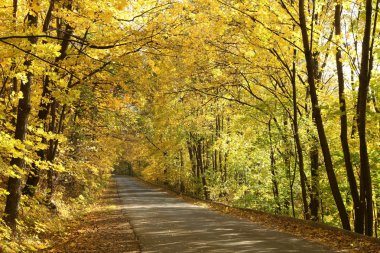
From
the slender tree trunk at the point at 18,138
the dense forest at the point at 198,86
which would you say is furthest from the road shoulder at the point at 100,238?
the slender tree trunk at the point at 18,138

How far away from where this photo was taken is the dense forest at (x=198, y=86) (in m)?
9.01

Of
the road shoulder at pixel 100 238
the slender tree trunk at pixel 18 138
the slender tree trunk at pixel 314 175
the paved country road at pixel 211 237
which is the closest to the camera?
the paved country road at pixel 211 237

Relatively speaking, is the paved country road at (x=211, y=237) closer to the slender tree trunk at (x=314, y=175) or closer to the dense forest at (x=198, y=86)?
the dense forest at (x=198, y=86)

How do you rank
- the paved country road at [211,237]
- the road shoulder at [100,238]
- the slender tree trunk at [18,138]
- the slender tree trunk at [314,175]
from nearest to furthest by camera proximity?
the paved country road at [211,237] < the slender tree trunk at [18,138] < the road shoulder at [100,238] < the slender tree trunk at [314,175]

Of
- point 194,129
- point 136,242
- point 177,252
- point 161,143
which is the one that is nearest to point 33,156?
point 136,242

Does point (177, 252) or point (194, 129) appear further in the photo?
point (194, 129)

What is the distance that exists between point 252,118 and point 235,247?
10.7 m

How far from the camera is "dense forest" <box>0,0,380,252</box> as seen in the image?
9008 mm

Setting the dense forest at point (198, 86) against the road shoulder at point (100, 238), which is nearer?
the dense forest at point (198, 86)

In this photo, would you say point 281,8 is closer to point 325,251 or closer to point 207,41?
point 207,41

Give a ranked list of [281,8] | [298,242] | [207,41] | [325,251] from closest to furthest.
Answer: [325,251]
[298,242]
[281,8]
[207,41]

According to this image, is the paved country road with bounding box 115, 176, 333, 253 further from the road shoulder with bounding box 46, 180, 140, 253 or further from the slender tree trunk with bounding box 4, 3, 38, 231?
the slender tree trunk with bounding box 4, 3, 38, 231

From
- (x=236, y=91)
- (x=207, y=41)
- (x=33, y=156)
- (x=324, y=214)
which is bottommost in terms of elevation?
(x=324, y=214)

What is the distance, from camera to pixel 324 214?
18.8 meters
